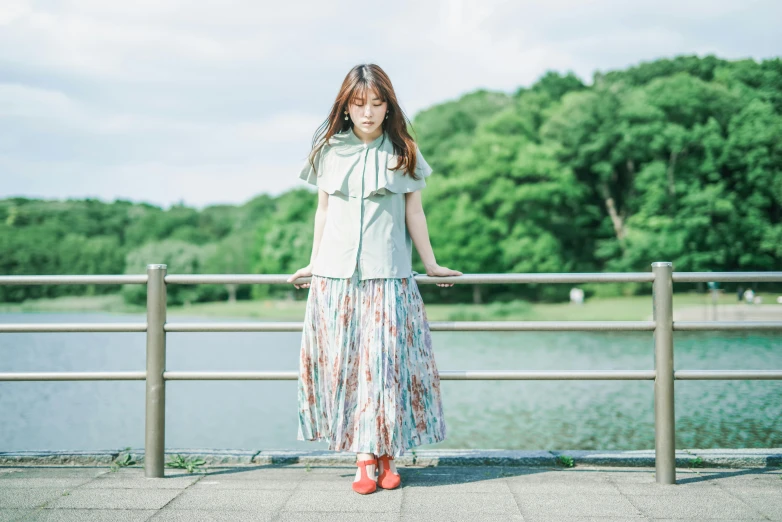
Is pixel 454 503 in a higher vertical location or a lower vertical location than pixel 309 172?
lower

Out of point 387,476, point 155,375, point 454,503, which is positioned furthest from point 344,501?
point 155,375

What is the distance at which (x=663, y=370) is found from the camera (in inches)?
131

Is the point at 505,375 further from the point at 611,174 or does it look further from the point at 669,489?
the point at 611,174

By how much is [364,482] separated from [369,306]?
0.73 meters

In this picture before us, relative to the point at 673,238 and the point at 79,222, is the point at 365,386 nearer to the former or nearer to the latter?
the point at 673,238

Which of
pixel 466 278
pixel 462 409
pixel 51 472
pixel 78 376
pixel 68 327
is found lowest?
pixel 462 409

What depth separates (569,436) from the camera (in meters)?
9.87

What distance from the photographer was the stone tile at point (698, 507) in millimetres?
2791

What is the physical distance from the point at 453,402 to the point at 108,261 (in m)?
51.0

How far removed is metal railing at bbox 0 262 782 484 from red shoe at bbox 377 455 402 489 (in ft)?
1.51

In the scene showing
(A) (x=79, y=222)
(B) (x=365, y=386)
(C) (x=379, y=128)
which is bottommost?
(B) (x=365, y=386)

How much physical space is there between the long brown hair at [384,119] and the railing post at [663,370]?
46.1 inches

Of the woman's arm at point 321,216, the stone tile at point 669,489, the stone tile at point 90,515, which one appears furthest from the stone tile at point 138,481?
the stone tile at point 669,489

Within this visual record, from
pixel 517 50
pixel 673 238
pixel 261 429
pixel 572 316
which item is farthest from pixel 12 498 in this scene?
pixel 517 50
